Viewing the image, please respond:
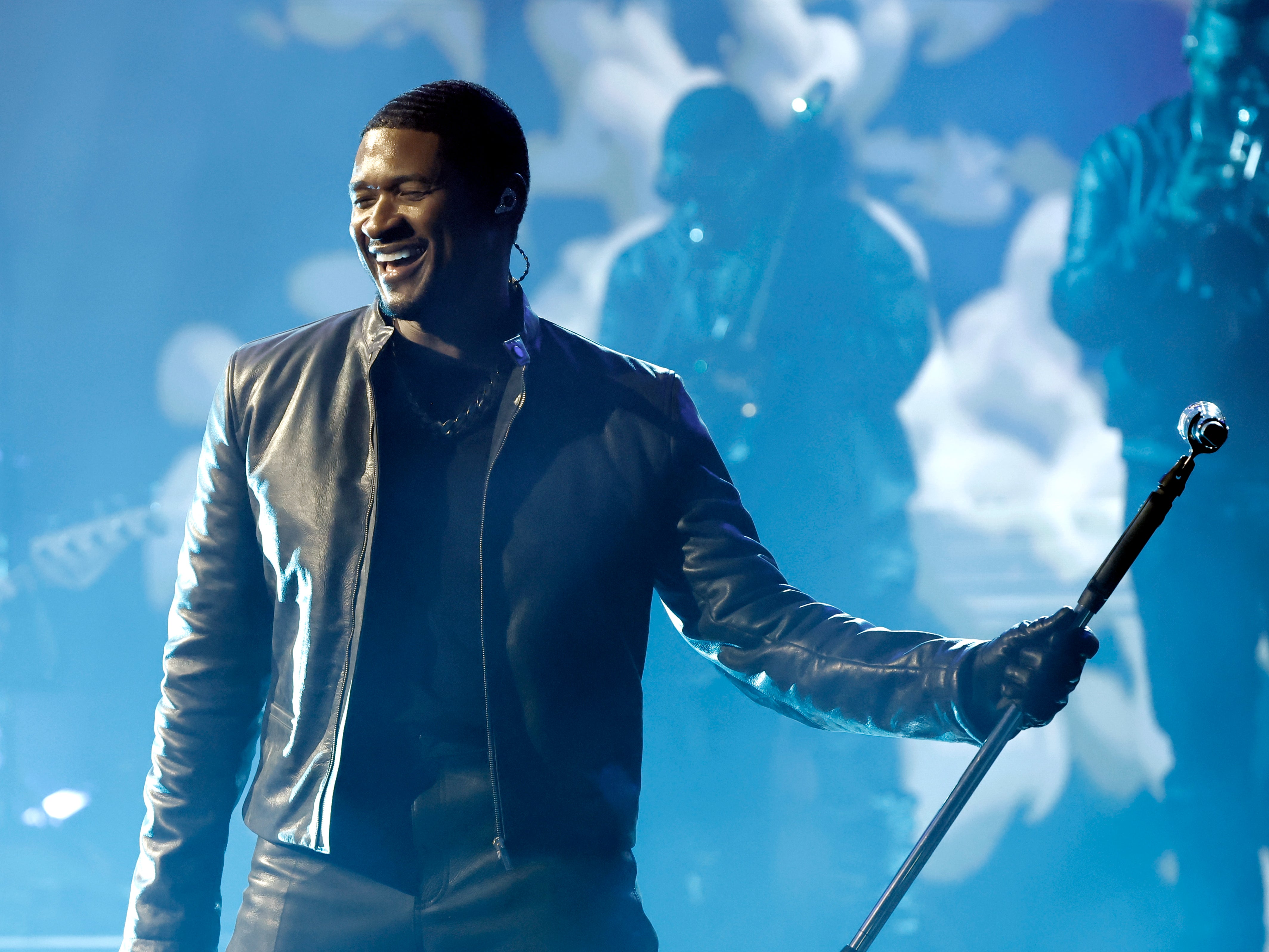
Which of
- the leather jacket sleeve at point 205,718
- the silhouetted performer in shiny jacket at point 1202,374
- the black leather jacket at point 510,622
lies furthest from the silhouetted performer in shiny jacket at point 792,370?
the leather jacket sleeve at point 205,718

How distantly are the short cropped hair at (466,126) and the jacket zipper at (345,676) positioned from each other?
327 mm

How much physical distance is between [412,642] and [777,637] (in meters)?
0.39

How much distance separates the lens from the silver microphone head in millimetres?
873

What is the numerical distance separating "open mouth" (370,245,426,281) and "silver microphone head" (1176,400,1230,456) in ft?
2.55

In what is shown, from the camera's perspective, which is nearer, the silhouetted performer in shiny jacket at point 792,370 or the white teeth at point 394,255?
the white teeth at point 394,255

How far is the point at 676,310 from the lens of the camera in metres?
2.93

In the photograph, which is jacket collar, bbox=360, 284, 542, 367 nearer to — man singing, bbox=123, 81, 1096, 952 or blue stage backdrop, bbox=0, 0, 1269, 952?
man singing, bbox=123, 81, 1096, 952

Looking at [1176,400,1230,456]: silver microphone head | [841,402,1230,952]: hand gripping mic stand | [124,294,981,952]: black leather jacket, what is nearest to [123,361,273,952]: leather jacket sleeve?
[124,294,981,952]: black leather jacket

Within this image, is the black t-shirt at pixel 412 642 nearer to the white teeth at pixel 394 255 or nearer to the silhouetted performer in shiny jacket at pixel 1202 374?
the white teeth at pixel 394 255

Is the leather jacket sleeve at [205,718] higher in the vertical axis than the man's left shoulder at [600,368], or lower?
lower

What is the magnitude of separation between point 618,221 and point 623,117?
1.02ft

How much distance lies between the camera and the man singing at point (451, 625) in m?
0.98

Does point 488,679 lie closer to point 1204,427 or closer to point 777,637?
point 777,637

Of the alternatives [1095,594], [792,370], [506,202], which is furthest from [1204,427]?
[792,370]
